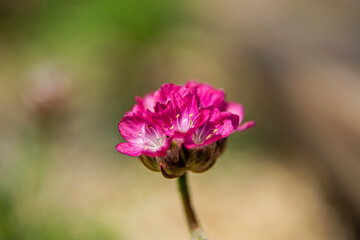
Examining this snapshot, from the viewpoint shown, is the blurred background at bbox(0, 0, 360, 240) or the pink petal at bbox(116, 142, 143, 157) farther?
the blurred background at bbox(0, 0, 360, 240)

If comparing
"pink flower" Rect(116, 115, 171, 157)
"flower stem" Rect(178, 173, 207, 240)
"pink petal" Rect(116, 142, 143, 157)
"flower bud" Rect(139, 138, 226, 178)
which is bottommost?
"flower stem" Rect(178, 173, 207, 240)

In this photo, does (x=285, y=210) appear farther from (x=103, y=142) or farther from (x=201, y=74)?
(x=201, y=74)

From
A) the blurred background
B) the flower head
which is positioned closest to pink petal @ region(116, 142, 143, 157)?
the flower head

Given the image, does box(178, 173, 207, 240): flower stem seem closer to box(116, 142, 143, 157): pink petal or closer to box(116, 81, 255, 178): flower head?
box(116, 81, 255, 178): flower head

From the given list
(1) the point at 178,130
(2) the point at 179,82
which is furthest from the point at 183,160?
(2) the point at 179,82

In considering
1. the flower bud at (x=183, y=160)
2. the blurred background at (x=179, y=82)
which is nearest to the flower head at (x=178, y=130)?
the flower bud at (x=183, y=160)

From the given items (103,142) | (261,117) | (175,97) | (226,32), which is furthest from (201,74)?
(175,97)

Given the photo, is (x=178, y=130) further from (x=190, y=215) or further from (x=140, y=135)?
(x=190, y=215)
